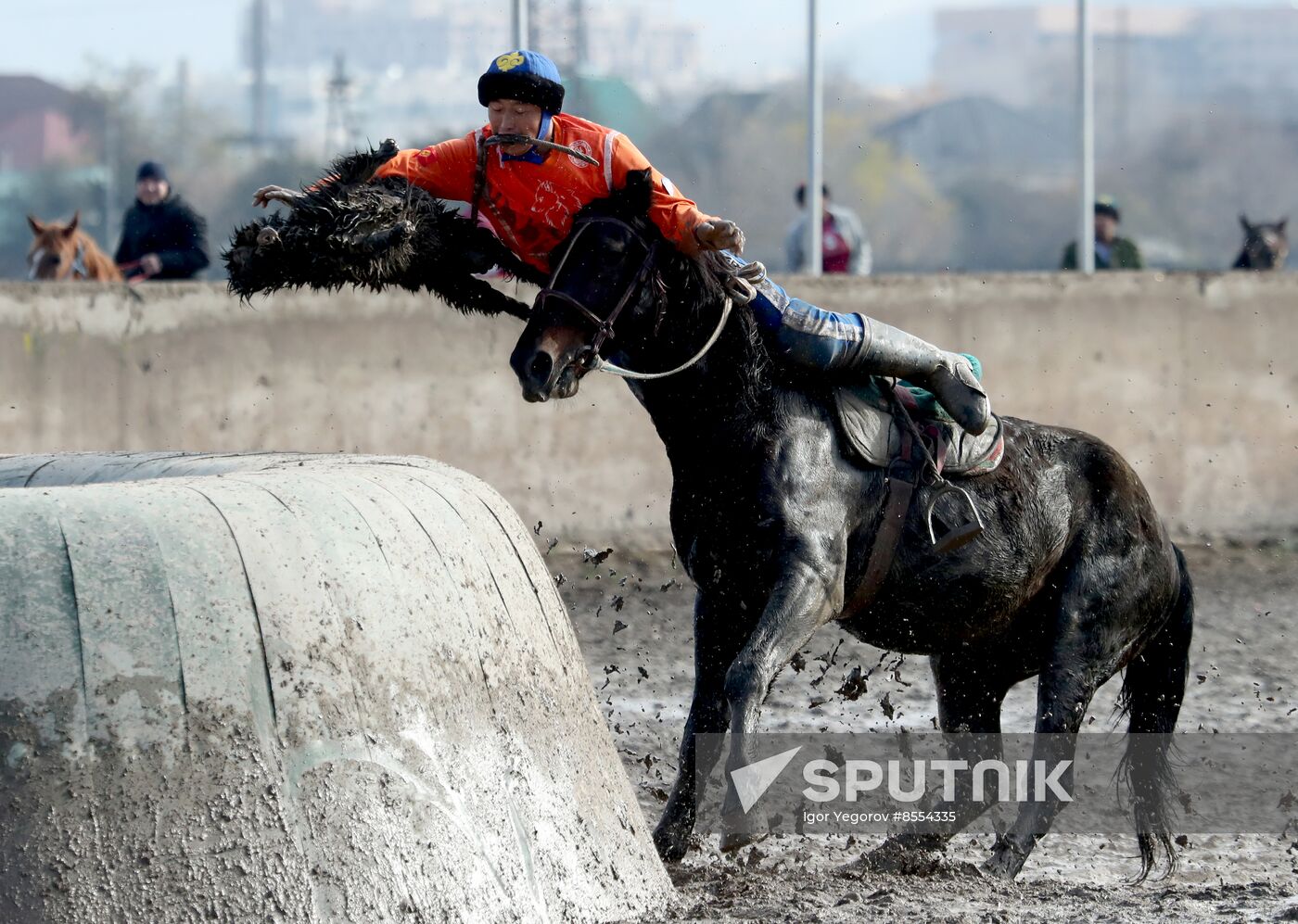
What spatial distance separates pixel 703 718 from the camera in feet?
15.5

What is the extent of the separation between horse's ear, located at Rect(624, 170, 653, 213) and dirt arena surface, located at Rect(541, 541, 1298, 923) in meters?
1.50

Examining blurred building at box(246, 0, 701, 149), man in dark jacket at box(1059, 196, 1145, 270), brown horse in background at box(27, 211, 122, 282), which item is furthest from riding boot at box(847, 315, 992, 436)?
brown horse in background at box(27, 211, 122, 282)

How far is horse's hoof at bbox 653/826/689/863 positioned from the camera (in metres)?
4.63

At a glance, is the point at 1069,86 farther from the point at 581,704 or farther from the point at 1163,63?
the point at 581,704

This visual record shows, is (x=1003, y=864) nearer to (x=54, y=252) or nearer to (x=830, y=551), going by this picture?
(x=830, y=551)

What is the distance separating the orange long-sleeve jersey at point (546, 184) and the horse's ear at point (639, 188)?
0.02 metres

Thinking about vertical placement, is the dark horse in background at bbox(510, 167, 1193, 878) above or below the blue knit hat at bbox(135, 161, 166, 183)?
below

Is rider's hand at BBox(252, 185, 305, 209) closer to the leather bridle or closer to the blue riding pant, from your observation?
the leather bridle

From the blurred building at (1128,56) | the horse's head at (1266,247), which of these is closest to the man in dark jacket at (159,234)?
the blurred building at (1128,56)

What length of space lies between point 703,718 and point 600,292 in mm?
1284

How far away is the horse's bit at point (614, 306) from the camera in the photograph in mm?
4281

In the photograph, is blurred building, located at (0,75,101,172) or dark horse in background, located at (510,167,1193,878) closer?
dark horse in background, located at (510,167,1193,878)

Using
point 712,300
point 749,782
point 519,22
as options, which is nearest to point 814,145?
point 519,22

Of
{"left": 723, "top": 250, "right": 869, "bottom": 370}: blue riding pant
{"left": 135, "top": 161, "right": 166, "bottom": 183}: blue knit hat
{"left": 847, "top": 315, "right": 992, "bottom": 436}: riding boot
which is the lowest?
{"left": 847, "top": 315, "right": 992, "bottom": 436}: riding boot
